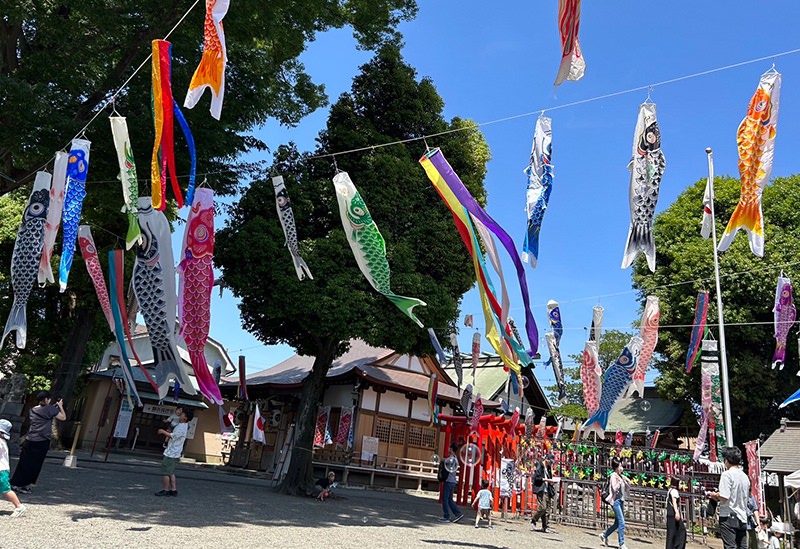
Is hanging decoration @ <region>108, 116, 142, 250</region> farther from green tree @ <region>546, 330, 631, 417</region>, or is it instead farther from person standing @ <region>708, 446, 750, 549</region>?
green tree @ <region>546, 330, 631, 417</region>

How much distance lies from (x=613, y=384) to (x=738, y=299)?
34.3 ft

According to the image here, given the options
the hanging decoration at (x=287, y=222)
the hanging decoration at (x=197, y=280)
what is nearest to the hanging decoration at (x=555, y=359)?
the hanging decoration at (x=287, y=222)

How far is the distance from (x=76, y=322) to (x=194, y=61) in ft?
32.0

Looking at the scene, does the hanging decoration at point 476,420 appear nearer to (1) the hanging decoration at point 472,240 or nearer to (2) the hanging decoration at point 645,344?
(2) the hanging decoration at point 645,344

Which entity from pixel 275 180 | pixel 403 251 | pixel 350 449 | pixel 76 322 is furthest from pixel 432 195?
pixel 76 322

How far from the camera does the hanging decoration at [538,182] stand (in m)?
8.03

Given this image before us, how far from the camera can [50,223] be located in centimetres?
892

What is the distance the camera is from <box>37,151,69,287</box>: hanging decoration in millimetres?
8602

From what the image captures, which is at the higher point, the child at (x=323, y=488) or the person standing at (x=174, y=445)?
the person standing at (x=174, y=445)

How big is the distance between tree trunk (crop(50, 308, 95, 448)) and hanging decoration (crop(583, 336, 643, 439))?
13.5m

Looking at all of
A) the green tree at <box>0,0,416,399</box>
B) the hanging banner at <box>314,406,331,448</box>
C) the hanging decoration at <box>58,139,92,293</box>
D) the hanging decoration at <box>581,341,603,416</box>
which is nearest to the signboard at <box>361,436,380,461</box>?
the hanging banner at <box>314,406,331,448</box>

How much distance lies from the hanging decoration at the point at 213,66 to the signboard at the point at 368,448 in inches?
568

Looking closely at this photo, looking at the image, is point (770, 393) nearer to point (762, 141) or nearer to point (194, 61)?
point (762, 141)

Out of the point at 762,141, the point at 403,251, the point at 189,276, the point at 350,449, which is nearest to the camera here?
the point at 762,141
